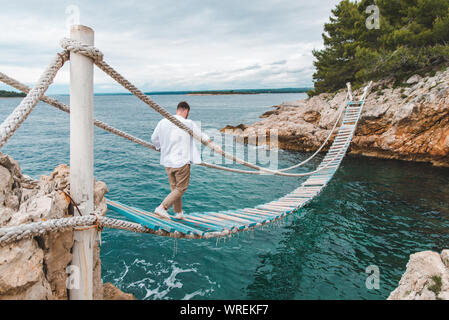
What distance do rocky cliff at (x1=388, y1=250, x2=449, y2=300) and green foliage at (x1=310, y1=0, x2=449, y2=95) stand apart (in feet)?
55.1

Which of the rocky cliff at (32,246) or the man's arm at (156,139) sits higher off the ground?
the man's arm at (156,139)

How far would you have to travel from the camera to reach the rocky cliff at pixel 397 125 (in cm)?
1374

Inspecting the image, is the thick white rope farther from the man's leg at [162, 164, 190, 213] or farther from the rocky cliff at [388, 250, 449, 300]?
the rocky cliff at [388, 250, 449, 300]

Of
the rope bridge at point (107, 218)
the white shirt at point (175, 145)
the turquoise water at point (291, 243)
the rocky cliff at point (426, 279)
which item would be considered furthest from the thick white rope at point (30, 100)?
the rocky cliff at point (426, 279)

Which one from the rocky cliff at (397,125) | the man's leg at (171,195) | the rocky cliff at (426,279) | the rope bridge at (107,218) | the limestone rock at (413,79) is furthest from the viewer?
the limestone rock at (413,79)

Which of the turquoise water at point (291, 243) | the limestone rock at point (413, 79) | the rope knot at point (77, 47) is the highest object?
the limestone rock at point (413, 79)

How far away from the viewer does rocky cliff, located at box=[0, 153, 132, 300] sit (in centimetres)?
193

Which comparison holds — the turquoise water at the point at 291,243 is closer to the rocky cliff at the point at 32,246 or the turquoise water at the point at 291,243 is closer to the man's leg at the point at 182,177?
the man's leg at the point at 182,177

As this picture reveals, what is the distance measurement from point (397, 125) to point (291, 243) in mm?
11766

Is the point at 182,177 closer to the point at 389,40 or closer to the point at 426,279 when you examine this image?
the point at 426,279

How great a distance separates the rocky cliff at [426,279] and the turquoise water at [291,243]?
198 cm

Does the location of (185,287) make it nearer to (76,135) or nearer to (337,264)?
(337,264)

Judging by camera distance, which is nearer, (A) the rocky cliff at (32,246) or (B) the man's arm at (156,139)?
(A) the rocky cliff at (32,246)

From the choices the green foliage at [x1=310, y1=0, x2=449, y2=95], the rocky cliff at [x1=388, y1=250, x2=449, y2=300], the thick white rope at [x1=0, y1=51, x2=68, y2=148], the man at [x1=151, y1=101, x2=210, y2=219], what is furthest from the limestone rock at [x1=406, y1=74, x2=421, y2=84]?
the thick white rope at [x1=0, y1=51, x2=68, y2=148]
